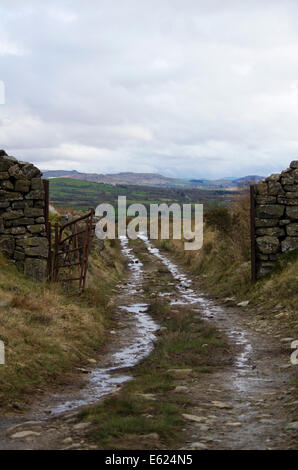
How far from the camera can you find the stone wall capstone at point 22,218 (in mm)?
13922

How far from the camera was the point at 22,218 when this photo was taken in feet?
45.9

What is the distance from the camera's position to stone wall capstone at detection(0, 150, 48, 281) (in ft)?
45.7

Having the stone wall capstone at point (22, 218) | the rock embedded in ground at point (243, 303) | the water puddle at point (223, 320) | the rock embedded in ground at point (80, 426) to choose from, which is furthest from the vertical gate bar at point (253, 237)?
the rock embedded in ground at point (80, 426)

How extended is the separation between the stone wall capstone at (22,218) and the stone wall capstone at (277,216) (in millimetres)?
6599

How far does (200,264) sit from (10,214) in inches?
431

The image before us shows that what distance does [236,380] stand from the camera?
311 inches

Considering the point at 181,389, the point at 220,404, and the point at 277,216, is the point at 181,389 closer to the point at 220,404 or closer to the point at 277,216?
the point at 220,404

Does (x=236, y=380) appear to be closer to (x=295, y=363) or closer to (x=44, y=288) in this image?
(x=295, y=363)

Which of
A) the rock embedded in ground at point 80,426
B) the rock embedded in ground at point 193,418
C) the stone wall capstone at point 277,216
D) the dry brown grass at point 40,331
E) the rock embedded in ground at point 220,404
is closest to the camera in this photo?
the rock embedded in ground at point 80,426

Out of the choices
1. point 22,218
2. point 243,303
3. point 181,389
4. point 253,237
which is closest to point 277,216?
point 253,237

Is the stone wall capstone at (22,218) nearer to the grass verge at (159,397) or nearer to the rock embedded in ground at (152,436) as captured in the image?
the grass verge at (159,397)

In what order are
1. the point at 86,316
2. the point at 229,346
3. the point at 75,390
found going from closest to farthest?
the point at 75,390 → the point at 229,346 → the point at 86,316

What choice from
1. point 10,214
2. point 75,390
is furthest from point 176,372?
point 10,214

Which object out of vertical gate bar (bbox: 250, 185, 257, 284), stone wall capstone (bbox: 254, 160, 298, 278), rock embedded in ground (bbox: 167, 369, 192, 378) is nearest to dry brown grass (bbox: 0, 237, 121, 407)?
rock embedded in ground (bbox: 167, 369, 192, 378)
